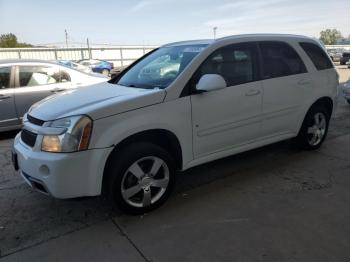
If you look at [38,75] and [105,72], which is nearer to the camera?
[38,75]

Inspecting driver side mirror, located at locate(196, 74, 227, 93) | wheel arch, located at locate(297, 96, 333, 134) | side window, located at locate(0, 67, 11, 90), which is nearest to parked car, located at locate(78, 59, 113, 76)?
side window, located at locate(0, 67, 11, 90)

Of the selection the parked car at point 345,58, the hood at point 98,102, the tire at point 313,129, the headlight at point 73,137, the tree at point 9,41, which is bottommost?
the parked car at point 345,58

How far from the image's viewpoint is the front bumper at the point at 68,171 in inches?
120

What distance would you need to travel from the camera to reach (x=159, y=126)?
11.4 feet

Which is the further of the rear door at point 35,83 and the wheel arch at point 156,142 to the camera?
the rear door at point 35,83

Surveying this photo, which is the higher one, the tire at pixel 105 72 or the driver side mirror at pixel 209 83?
the driver side mirror at pixel 209 83

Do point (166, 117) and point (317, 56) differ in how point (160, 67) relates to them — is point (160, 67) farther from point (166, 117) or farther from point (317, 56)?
point (317, 56)

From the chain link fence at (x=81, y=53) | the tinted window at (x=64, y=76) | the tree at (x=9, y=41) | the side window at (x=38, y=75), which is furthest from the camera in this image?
the tree at (x=9, y=41)

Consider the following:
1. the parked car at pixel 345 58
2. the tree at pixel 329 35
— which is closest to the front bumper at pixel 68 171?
the parked car at pixel 345 58

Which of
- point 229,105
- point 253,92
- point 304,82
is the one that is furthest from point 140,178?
point 304,82

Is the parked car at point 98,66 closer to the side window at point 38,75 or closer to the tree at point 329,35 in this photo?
the side window at point 38,75

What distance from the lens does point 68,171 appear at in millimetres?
3045

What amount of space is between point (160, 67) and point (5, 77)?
381 cm

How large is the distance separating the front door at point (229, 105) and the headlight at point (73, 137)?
1173 mm
